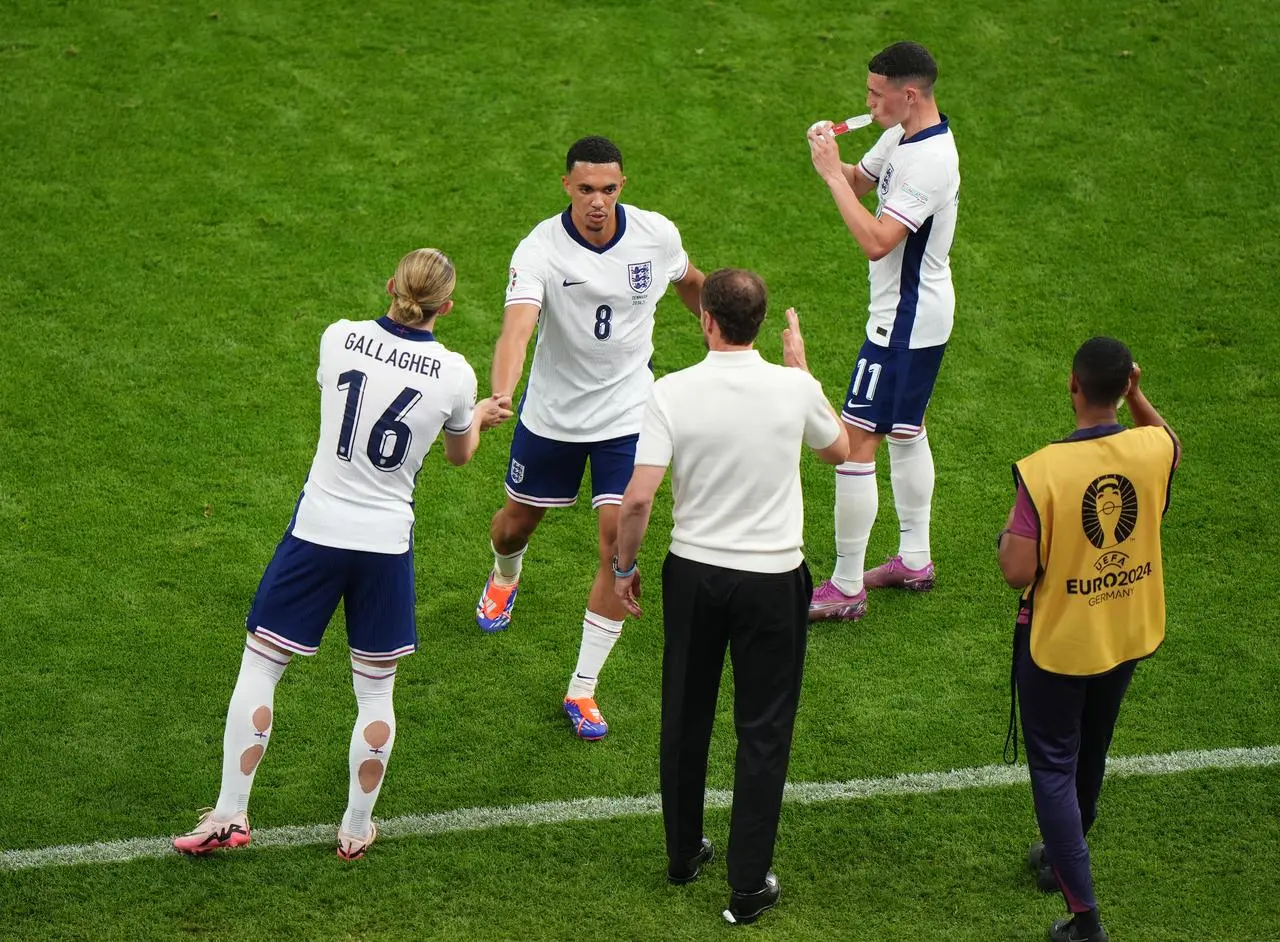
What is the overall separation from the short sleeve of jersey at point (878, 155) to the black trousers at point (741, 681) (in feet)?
8.28

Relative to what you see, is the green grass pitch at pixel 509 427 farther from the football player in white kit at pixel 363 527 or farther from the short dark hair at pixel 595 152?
the short dark hair at pixel 595 152

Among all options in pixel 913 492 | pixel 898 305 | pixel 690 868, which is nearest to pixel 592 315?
pixel 898 305

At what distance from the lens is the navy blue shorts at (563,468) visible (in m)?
6.00

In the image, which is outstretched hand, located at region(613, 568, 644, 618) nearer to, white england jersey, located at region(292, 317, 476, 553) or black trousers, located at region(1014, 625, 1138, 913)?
white england jersey, located at region(292, 317, 476, 553)

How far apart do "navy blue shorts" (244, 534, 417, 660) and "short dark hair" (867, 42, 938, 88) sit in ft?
9.54

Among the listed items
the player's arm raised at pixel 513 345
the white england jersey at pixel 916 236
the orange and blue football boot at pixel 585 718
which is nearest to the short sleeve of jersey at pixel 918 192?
the white england jersey at pixel 916 236

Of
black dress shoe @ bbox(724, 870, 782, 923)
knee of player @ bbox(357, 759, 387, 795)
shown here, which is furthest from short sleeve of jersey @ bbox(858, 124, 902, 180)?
knee of player @ bbox(357, 759, 387, 795)

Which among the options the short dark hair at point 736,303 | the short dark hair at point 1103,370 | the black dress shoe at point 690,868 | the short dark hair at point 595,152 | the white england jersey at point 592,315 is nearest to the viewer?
the short dark hair at point 1103,370

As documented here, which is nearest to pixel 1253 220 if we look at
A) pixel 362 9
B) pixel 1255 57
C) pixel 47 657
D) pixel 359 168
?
pixel 1255 57

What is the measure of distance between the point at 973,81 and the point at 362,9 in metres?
4.49

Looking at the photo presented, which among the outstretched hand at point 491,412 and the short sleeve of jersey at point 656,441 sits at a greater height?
the short sleeve of jersey at point 656,441

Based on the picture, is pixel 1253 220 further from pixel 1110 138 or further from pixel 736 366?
pixel 736 366

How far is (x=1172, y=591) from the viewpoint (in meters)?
6.76

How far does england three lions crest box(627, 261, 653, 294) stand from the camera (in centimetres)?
584
